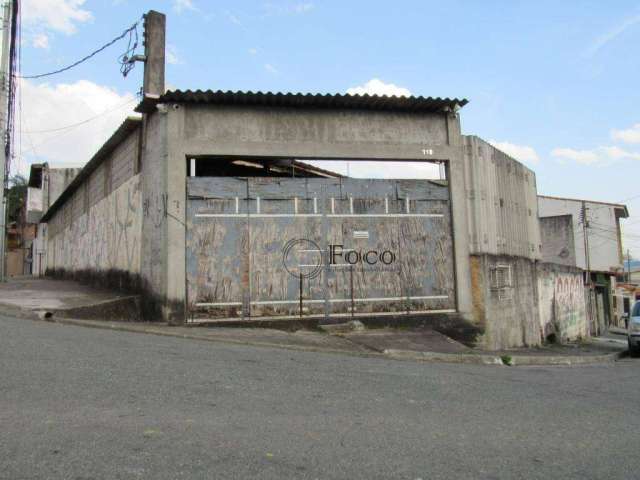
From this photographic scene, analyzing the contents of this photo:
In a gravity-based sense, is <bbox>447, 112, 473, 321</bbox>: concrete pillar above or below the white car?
above

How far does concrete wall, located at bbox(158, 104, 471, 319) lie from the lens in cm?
1068

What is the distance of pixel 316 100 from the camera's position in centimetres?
1120

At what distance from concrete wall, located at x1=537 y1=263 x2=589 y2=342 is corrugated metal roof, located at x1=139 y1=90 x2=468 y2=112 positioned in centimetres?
669

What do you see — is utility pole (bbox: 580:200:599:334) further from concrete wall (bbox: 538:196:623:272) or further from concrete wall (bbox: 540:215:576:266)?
concrete wall (bbox: 538:196:623:272)

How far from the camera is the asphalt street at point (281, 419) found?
3.56m

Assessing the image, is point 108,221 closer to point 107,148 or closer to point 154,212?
point 107,148

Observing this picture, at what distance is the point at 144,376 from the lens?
5762 millimetres

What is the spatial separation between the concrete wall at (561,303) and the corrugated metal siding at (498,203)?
1135mm

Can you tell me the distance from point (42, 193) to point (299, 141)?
79.0 ft

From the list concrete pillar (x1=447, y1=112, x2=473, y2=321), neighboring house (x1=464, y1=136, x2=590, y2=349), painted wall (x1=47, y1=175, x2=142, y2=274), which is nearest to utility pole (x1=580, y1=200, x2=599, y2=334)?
neighboring house (x1=464, y1=136, x2=590, y2=349)

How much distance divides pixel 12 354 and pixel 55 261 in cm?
2113

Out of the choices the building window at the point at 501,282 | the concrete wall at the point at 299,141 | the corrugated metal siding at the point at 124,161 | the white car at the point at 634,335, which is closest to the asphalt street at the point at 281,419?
the concrete wall at the point at 299,141

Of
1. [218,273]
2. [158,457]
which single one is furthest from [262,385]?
[218,273]

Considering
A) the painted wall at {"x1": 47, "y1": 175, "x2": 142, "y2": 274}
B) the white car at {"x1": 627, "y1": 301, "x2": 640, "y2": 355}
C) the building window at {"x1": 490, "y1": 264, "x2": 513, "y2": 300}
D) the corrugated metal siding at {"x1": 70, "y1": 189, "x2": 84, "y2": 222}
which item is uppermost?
the corrugated metal siding at {"x1": 70, "y1": 189, "x2": 84, "y2": 222}
